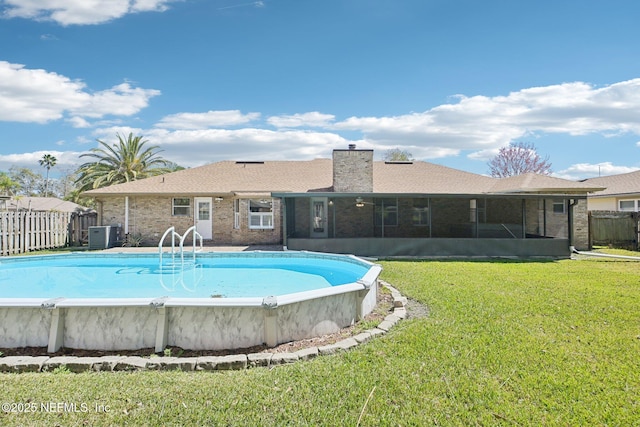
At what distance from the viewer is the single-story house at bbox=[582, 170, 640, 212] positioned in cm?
2027

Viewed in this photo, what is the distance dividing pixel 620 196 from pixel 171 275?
77.9 ft

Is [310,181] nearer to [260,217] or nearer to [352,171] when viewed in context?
[352,171]

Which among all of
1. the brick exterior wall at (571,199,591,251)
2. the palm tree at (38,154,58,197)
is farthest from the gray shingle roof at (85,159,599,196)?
the palm tree at (38,154,58,197)

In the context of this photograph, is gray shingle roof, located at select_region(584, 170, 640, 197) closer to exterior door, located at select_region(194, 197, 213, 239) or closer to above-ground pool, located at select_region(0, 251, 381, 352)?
above-ground pool, located at select_region(0, 251, 381, 352)

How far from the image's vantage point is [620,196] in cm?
2069

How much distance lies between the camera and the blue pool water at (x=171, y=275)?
8438 millimetres

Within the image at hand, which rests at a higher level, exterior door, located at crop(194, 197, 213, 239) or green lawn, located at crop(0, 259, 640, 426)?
exterior door, located at crop(194, 197, 213, 239)

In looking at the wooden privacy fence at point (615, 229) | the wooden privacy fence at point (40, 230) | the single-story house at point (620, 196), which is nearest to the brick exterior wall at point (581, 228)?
the wooden privacy fence at point (615, 229)

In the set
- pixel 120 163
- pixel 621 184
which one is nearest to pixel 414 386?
pixel 621 184

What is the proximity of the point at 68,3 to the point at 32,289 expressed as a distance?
757cm

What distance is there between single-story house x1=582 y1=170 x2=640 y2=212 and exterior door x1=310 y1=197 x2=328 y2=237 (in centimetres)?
1652

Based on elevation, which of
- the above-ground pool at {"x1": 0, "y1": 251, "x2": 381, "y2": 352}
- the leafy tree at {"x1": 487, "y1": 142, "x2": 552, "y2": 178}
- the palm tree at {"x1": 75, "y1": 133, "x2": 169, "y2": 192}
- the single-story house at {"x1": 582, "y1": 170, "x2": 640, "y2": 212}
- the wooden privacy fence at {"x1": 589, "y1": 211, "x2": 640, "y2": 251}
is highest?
the leafy tree at {"x1": 487, "y1": 142, "x2": 552, "y2": 178}

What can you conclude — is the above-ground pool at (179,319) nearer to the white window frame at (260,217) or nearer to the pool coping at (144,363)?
the pool coping at (144,363)

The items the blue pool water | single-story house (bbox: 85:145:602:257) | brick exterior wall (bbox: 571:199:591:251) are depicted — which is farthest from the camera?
single-story house (bbox: 85:145:602:257)
